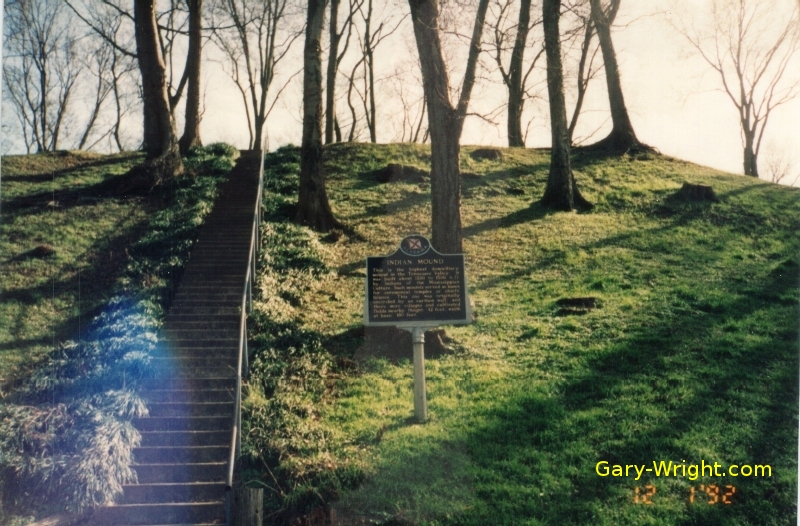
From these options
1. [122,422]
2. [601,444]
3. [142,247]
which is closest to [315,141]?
[142,247]

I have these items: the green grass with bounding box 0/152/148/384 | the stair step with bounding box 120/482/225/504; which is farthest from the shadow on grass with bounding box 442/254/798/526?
the green grass with bounding box 0/152/148/384

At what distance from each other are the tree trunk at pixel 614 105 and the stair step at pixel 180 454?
18612mm

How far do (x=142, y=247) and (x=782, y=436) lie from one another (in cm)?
1225

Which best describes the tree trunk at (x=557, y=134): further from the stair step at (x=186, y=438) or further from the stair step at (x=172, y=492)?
the stair step at (x=172, y=492)

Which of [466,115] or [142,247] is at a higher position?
[466,115]

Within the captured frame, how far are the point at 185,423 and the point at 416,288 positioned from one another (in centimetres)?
350

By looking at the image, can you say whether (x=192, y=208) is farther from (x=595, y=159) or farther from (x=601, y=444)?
(x=595, y=159)

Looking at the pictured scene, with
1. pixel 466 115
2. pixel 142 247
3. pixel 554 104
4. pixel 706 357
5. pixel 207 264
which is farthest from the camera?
pixel 554 104

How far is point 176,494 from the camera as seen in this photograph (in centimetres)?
745

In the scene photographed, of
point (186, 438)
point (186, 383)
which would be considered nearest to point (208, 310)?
point (186, 383)

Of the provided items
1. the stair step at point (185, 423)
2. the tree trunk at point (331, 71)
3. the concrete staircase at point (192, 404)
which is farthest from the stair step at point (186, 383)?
the tree trunk at point (331, 71)

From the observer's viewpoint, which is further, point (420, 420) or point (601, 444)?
point (420, 420)

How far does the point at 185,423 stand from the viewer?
8586 millimetres

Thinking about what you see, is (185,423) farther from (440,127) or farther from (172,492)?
(440,127)
